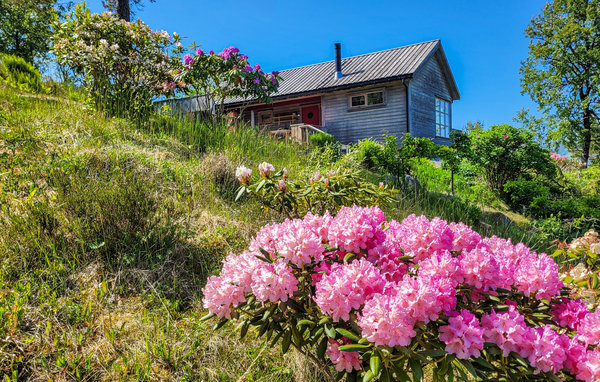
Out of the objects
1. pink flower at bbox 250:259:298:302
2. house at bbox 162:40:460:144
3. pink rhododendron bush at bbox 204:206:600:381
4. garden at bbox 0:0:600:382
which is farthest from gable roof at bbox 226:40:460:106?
pink flower at bbox 250:259:298:302

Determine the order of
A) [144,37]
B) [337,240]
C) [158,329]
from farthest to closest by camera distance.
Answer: [144,37] < [158,329] < [337,240]

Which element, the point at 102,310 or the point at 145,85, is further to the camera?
the point at 145,85

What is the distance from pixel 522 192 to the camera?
8.67m

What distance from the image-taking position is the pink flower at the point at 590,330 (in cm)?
110

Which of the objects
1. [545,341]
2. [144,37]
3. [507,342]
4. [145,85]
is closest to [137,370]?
[507,342]

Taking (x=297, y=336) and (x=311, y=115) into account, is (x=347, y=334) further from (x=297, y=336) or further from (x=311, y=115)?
(x=311, y=115)

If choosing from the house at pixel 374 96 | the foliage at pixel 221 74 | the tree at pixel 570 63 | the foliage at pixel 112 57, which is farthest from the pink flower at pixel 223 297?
the tree at pixel 570 63

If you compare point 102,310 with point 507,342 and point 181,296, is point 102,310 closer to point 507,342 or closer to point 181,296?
point 181,296

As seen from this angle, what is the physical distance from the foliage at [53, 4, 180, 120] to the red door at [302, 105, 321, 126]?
10.9 meters

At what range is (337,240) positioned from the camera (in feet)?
4.60

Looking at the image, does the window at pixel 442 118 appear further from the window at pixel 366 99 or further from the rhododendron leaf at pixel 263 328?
the rhododendron leaf at pixel 263 328

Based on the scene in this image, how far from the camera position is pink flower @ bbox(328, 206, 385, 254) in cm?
137

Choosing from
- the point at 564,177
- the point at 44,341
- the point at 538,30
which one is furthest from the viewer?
the point at 538,30

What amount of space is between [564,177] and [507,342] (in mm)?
12409
